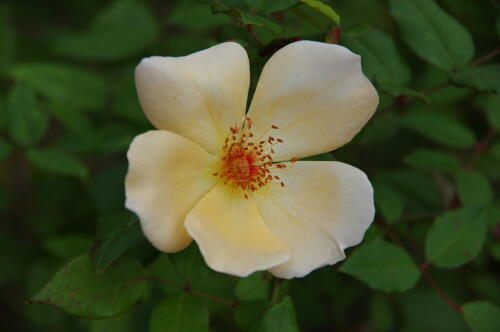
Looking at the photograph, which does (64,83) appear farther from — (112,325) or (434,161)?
(434,161)

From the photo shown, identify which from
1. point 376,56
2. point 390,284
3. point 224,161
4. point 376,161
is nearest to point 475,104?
point 376,161

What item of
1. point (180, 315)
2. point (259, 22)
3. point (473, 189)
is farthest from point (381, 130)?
point (180, 315)

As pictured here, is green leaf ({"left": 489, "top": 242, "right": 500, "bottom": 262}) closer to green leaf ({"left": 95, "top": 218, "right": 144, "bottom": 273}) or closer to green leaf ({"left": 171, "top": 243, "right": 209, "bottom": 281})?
green leaf ({"left": 171, "top": 243, "right": 209, "bottom": 281})

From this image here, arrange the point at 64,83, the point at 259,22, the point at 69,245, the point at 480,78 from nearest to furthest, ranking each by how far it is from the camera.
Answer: the point at 259,22 < the point at 480,78 < the point at 69,245 < the point at 64,83


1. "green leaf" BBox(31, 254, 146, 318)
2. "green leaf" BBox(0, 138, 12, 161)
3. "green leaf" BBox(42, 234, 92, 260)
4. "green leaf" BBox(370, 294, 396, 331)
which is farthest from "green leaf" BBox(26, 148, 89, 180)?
"green leaf" BBox(370, 294, 396, 331)

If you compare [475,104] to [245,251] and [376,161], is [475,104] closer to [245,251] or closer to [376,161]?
[376,161]

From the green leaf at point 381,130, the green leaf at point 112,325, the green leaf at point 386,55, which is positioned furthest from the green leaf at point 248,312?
the green leaf at point 381,130
